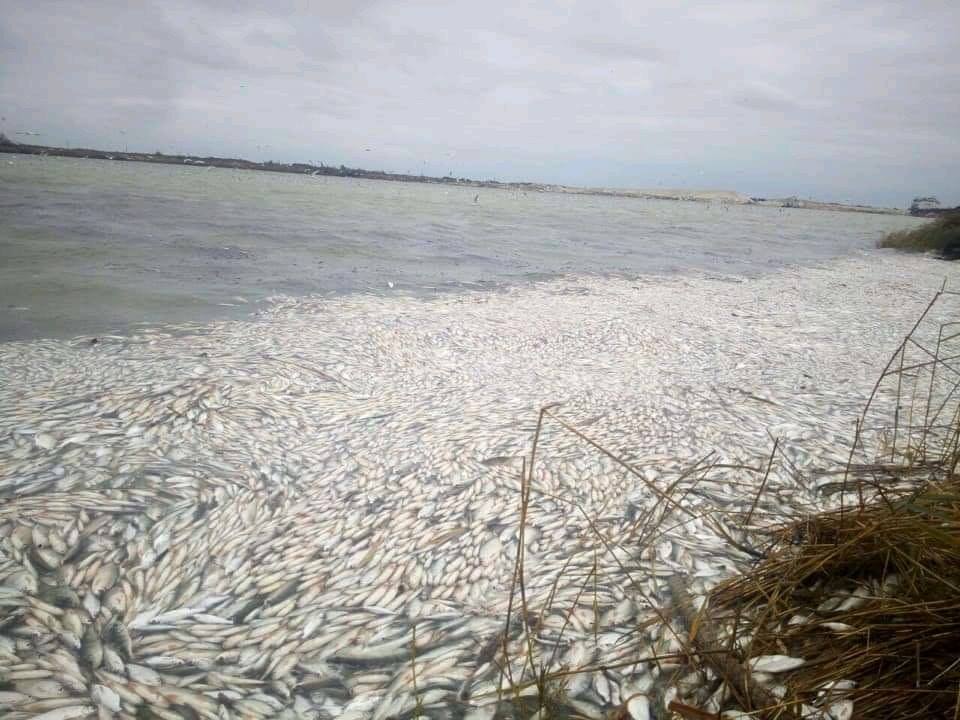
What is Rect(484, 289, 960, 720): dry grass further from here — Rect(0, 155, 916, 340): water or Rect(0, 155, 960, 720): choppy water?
Rect(0, 155, 916, 340): water

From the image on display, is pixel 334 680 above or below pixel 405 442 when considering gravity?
below

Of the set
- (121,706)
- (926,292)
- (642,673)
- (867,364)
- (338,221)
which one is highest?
(338,221)

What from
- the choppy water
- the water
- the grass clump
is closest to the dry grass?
the choppy water

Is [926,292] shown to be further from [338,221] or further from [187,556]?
[338,221]

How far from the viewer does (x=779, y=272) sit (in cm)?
1338

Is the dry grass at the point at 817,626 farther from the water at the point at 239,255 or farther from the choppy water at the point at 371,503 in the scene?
the water at the point at 239,255

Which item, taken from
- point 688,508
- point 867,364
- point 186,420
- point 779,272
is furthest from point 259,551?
point 779,272

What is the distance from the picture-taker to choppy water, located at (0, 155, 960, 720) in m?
1.88

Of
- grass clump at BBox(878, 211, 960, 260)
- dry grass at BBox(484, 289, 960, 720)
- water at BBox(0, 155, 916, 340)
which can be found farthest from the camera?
grass clump at BBox(878, 211, 960, 260)

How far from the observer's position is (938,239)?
19.8 m

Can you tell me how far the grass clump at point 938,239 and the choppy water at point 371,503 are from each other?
17.7 m

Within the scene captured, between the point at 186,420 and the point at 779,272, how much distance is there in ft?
45.6

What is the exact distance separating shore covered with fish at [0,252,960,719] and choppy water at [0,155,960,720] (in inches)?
0.5

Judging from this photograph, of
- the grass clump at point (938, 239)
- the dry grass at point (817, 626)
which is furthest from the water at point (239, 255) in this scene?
the dry grass at point (817, 626)
